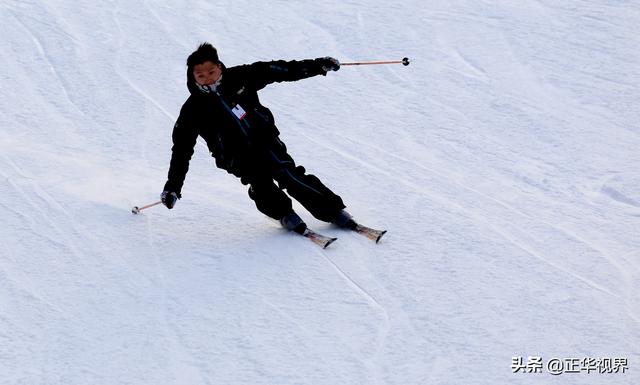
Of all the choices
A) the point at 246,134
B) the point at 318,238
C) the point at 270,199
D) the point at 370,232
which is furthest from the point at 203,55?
the point at 370,232

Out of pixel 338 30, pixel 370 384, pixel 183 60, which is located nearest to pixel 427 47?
pixel 338 30

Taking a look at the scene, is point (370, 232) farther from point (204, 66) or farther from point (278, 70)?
point (204, 66)

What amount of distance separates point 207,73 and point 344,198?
1.71m

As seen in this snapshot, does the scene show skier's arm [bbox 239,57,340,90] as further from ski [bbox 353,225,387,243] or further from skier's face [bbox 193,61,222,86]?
ski [bbox 353,225,387,243]

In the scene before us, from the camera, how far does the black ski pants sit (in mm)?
5777

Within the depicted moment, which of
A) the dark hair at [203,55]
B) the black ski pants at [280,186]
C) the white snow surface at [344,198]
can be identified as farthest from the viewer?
the black ski pants at [280,186]

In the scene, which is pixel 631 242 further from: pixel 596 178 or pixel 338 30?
pixel 338 30

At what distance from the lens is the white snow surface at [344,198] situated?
4668 millimetres

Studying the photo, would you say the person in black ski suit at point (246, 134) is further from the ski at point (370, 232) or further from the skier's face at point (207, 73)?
the ski at point (370, 232)

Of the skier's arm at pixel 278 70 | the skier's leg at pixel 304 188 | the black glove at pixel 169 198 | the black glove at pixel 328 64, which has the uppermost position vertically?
the black glove at pixel 328 64

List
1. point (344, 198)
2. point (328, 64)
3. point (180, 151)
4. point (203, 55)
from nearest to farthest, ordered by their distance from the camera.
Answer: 1. point (203, 55)
2. point (328, 64)
3. point (180, 151)
4. point (344, 198)

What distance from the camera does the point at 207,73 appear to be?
5.36m

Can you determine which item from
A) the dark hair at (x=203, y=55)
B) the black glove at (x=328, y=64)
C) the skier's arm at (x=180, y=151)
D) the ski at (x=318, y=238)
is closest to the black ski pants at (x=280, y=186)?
the ski at (x=318, y=238)

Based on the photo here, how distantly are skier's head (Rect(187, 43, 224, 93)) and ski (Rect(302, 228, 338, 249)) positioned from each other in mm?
→ 1121
